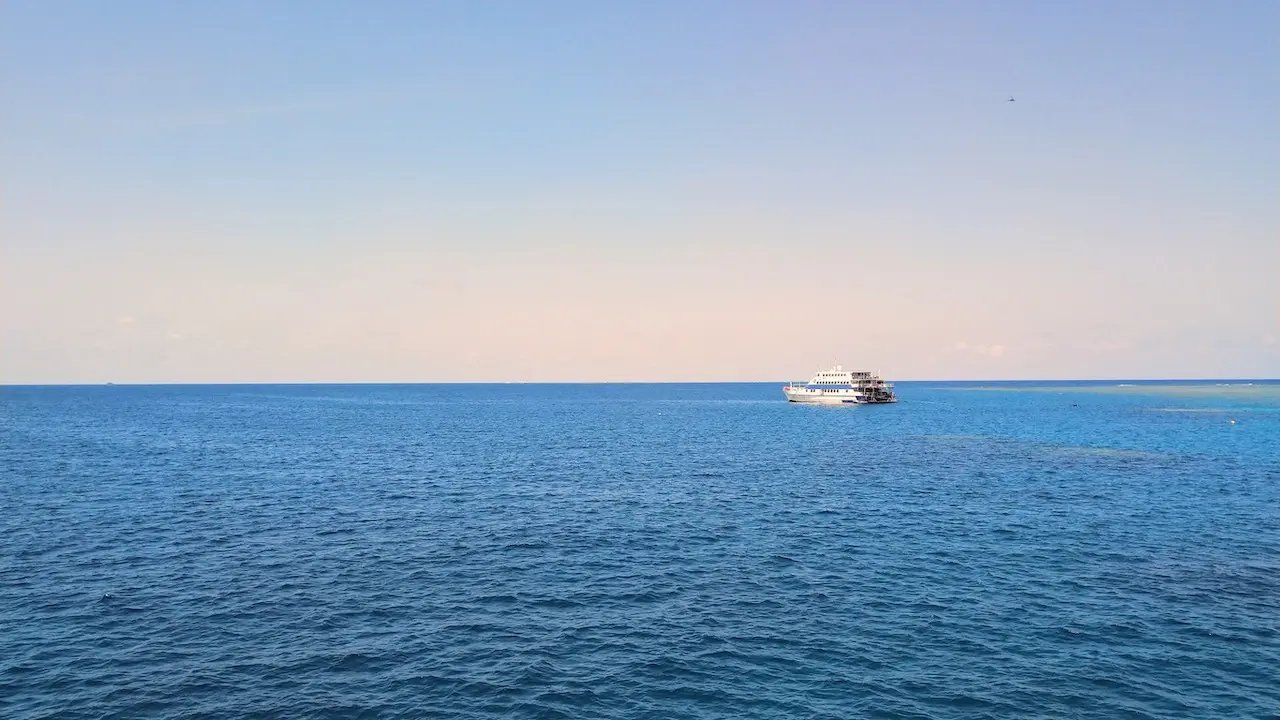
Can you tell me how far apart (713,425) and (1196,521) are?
133 metres

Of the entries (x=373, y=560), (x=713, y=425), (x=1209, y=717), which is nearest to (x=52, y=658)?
(x=373, y=560)

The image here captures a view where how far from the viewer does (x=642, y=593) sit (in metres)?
47.6

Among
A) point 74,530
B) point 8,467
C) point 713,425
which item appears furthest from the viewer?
point 713,425

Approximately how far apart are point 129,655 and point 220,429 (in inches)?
6148

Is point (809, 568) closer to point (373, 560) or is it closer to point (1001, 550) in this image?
point (1001, 550)

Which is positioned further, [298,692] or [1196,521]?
[1196,521]

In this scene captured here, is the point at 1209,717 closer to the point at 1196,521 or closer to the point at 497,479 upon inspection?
the point at 1196,521

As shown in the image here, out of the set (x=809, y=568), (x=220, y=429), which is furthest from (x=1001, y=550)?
(x=220, y=429)

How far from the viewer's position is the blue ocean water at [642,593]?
3331 centimetres

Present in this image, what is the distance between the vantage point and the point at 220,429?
17300 centimetres

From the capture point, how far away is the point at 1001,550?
57.7 m

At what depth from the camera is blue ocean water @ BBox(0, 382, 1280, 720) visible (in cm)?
3331

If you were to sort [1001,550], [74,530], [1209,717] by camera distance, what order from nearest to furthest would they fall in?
[1209,717] < [1001,550] < [74,530]

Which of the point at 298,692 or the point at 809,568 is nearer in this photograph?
the point at 298,692
